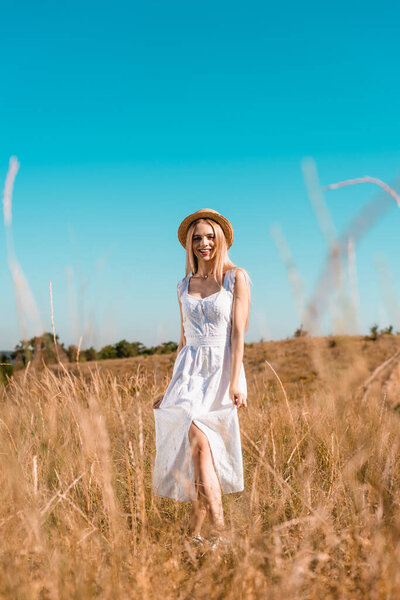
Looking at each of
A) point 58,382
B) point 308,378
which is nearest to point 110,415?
point 58,382

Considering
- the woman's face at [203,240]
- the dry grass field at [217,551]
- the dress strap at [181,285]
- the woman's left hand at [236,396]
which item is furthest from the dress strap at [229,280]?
the dry grass field at [217,551]

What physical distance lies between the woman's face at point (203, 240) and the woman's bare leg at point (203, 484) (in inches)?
43.5

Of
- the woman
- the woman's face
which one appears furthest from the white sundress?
the woman's face

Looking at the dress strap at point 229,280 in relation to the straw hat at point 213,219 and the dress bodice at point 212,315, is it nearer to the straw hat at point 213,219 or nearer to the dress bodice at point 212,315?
the dress bodice at point 212,315

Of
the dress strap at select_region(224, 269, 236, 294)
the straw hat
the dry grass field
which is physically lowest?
the dry grass field

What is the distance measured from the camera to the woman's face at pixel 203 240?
3.33m

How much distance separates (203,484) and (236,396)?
0.52 m

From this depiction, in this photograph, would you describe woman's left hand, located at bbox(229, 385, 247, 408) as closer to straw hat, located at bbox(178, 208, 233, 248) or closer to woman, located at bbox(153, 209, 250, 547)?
woman, located at bbox(153, 209, 250, 547)

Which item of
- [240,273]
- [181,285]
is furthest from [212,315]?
[181,285]

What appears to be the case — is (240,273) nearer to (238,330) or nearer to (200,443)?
(238,330)

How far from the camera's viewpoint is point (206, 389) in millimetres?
3023

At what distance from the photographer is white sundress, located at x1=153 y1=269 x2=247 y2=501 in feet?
9.59

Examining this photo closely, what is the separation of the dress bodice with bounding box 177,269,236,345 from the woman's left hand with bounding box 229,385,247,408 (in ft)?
1.02

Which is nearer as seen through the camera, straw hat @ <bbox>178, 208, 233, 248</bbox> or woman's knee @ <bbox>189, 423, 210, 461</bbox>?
woman's knee @ <bbox>189, 423, 210, 461</bbox>
